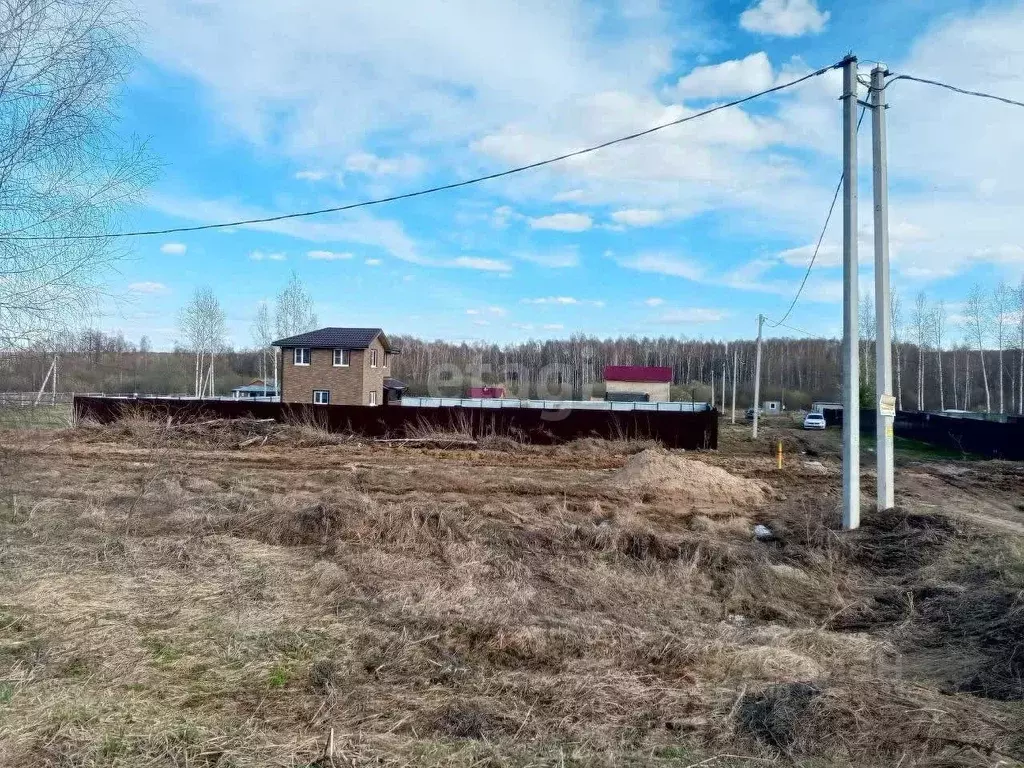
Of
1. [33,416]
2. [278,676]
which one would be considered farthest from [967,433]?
[33,416]

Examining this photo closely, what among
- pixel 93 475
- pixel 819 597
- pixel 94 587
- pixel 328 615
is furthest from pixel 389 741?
pixel 93 475

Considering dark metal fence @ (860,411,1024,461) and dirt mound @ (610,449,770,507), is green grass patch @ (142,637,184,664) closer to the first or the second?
dirt mound @ (610,449,770,507)

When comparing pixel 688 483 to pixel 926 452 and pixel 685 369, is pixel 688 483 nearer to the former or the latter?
pixel 926 452

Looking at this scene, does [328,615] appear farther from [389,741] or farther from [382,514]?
[382,514]

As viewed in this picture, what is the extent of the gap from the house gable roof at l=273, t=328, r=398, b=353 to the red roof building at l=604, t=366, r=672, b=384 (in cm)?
2855

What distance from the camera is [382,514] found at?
32.1 feet

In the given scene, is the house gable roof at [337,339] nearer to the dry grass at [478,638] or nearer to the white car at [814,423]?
the dry grass at [478,638]

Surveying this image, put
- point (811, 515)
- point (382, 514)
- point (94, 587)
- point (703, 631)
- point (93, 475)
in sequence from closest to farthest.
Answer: point (703, 631), point (94, 587), point (382, 514), point (811, 515), point (93, 475)

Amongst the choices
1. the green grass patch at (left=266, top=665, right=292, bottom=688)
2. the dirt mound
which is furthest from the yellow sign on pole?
the green grass patch at (left=266, top=665, right=292, bottom=688)

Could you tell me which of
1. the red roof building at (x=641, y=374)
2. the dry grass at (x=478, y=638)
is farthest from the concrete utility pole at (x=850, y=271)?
the red roof building at (x=641, y=374)

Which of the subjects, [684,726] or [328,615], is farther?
[328,615]

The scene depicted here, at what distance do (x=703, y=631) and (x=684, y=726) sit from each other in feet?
6.69

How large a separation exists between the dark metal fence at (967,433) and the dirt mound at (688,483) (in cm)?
1260

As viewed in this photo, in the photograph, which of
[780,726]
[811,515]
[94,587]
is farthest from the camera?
[811,515]
